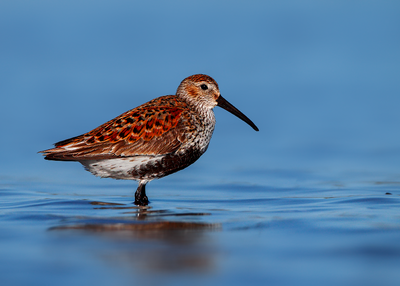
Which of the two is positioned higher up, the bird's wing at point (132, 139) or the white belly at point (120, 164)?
the bird's wing at point (132, 139)

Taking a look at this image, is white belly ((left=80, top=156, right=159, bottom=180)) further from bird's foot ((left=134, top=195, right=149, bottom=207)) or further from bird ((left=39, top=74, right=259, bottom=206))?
bird's foot ((left=134, top=195, right=149, bottom=207))

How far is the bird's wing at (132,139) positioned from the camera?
984cm

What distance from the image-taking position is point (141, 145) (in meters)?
9.98

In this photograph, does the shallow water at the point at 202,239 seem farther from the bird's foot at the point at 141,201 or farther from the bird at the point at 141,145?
the bird at the point at 141,145

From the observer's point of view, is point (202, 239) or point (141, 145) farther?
point (141, 145)

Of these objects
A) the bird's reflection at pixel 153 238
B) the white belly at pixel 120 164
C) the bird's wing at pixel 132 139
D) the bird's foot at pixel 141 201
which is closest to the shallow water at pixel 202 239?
the bird's reflection at pixel 153 238

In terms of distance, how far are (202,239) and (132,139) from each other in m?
3.22

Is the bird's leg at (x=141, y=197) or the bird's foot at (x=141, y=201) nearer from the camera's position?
the bird's foot at (x=141, y=201)

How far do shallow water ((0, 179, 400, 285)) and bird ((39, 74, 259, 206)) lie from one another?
1.84ft

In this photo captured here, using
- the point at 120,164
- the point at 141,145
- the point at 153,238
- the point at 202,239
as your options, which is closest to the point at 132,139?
the point at 141,145

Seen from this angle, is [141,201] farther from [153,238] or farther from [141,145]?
[153,238]

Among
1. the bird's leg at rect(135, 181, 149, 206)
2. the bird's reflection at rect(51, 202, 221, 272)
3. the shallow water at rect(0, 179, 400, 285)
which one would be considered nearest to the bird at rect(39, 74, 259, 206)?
the bird's leg at rect(135, 181, 149, 206)

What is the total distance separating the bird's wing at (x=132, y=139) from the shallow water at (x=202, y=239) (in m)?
0.79

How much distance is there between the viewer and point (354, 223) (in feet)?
25.9
